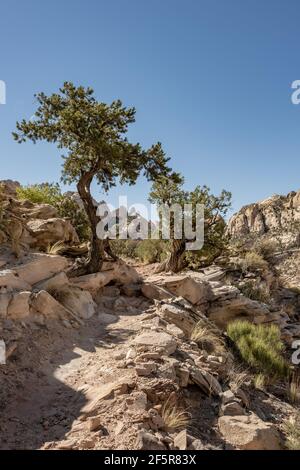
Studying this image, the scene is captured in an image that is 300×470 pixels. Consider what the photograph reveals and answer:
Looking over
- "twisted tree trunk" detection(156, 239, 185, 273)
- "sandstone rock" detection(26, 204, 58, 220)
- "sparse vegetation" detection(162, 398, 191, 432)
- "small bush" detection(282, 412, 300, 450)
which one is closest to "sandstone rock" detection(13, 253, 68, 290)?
"sandstone rock" detection(26, 204, 58, 220)

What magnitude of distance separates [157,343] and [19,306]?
8.62 feet

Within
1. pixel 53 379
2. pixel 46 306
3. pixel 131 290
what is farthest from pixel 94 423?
pixel 131 290

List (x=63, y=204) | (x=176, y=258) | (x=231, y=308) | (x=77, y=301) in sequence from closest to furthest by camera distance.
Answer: (x=77, y=301) < (x=231, y=308) < (x=176, y=258) < (x=63, y=204)

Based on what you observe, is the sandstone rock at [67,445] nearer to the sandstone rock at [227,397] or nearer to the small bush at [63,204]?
the sandstone rock at [227,397]

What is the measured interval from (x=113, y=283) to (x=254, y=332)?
14.5 ft

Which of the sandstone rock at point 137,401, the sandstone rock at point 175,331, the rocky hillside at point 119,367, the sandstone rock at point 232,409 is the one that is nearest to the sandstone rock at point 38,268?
the rocky hillside at point 119,367

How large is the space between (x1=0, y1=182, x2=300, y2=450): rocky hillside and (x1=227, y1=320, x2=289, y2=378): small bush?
0.14 ft

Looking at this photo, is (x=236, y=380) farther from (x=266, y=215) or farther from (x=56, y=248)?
(x=266, y=215)

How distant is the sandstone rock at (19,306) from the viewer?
636 cm

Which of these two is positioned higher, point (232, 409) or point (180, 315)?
point (180, 315)

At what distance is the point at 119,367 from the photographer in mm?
5465

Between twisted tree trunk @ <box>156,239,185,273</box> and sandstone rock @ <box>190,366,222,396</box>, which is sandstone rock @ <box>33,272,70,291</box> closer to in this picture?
sandstone rock @ <box>190,366,222,396</box>
